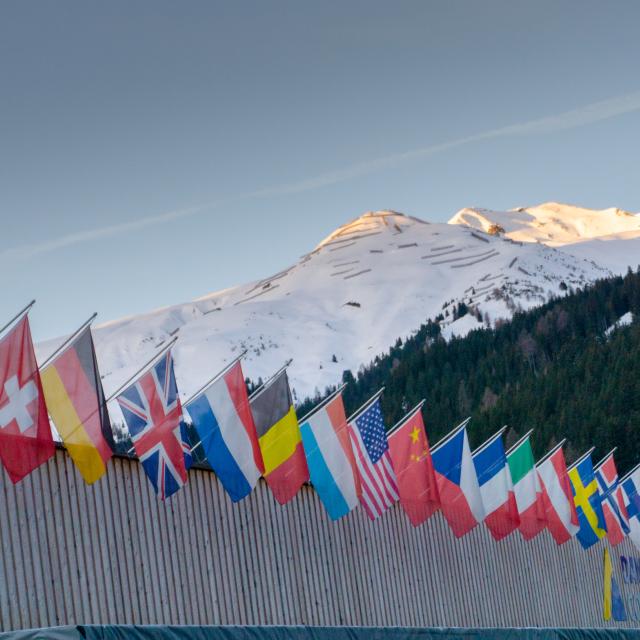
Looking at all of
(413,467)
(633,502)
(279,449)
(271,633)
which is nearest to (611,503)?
(633,502)

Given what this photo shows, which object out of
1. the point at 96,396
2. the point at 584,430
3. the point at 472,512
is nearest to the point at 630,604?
the point at 472,512

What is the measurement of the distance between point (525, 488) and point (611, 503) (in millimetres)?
6876

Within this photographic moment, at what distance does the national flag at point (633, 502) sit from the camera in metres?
38.5

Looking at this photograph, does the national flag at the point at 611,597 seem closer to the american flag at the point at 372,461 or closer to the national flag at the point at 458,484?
the national flag at the point at 458,484

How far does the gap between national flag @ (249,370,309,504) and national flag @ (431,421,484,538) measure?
219 inches

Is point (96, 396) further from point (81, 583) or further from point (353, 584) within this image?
point (353, 584)

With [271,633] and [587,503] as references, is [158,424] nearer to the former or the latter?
[271,633]

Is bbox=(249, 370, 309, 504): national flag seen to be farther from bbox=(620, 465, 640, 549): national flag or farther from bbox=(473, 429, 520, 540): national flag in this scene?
bbox=(620, 465, 640, 549): national flag

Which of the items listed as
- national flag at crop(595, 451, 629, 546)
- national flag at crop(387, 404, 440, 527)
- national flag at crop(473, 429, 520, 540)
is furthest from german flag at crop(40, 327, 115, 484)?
national flag at crop(595, 451, 629, 546)

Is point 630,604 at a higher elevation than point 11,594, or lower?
lower

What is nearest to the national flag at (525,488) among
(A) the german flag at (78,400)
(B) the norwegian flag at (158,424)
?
(B) the norwegian flag at (158,424)

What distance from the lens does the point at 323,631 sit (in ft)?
70.6

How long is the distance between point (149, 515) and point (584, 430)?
240 feet

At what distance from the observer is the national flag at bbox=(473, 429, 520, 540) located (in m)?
29.2
